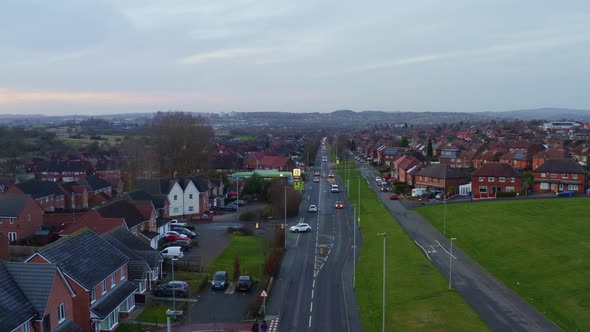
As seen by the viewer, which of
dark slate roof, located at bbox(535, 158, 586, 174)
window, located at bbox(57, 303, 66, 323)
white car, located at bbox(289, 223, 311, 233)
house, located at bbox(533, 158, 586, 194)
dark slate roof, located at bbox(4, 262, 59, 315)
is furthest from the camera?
dark slate roof, located at bbox(535, 158, 586, 174)

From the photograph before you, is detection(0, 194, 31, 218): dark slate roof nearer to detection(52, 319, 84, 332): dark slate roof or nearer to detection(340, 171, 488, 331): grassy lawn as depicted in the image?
detection(52, 319, 84, 332): dark slate roof

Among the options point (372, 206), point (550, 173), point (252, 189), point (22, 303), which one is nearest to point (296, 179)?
point (252, 189)

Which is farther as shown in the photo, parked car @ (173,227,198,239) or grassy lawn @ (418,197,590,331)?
parked car @ (173,227,198,239)

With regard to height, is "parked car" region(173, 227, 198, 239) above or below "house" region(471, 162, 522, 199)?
below

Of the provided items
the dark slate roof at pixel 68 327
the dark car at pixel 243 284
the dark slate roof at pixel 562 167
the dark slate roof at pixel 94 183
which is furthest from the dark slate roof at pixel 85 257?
the dark slate roof at pixel 562 167

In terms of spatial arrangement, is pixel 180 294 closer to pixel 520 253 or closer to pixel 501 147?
pixel 520 253

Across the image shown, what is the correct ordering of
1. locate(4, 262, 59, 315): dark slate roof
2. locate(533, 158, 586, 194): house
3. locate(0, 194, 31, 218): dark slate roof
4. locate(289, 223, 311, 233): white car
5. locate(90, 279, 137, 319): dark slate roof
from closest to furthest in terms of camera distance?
locate(4, 262, 59, 315): dark slate roof → locate(90, 279, 137, 319): dark slate roof → locate(0, 194, 31, 218): dark slate roof → locate(289, 223, 311, 233): white car → locate(533, 158, 586, 194): house

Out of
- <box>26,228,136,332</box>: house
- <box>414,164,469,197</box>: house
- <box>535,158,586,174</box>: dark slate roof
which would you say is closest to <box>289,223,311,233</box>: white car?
<box>26,228,136,332</box>: house
